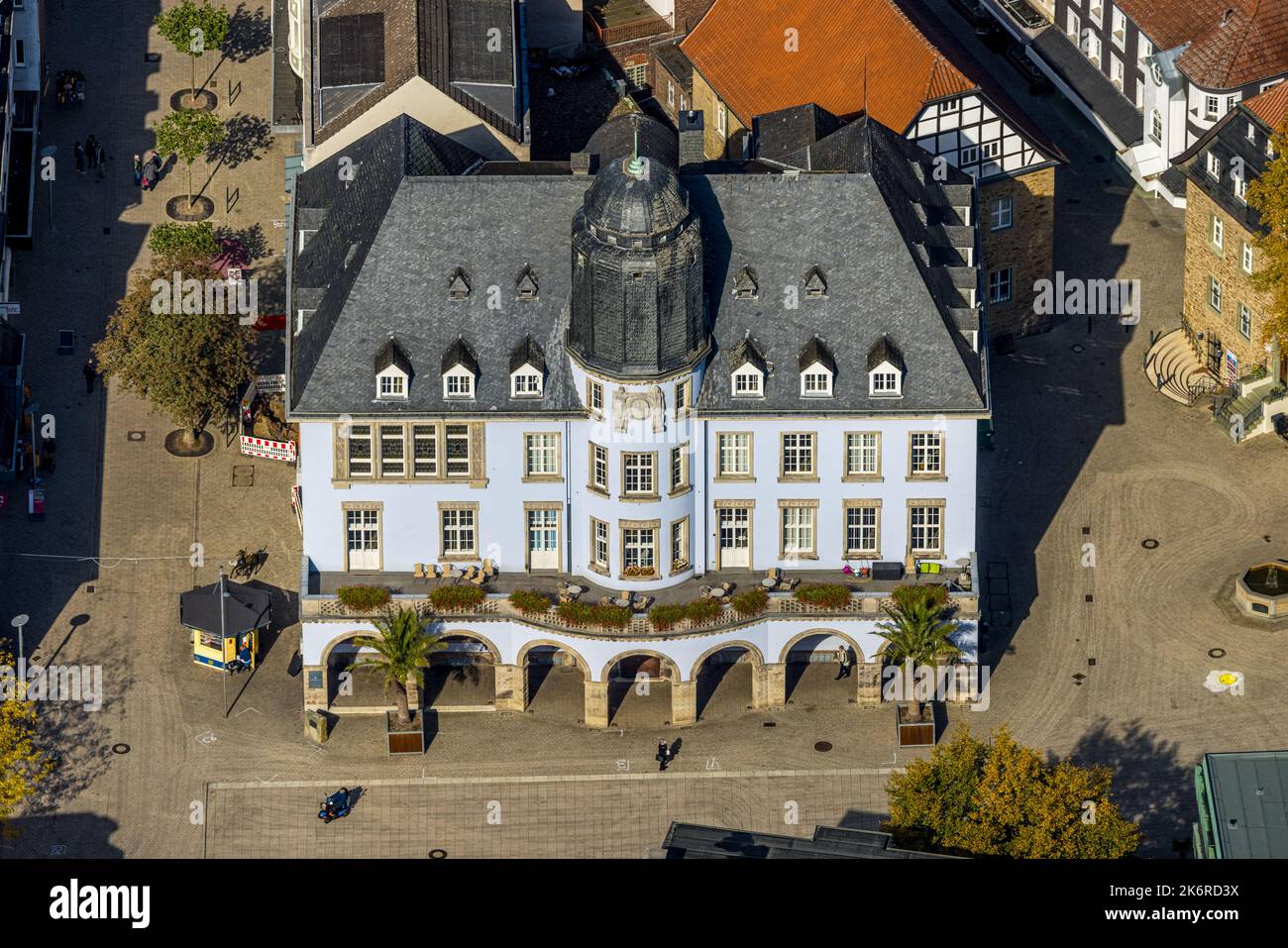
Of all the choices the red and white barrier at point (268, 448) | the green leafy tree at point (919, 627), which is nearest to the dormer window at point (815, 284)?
the green leafy tree at point (919, 627)

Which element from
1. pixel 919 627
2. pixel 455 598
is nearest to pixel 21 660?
pixel 455 598

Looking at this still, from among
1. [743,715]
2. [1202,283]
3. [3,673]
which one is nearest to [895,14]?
[1202,283]

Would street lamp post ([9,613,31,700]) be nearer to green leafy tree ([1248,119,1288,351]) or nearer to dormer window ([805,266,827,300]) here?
dormer window ([805,266,827,300])

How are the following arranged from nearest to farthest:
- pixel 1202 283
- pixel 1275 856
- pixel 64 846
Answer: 1. pixel 1275 856
2. pixel 64 846
3. pixel 1202 283

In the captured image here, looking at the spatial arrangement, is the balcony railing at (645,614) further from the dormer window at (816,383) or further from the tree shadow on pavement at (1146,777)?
the dormer window at (816,383)

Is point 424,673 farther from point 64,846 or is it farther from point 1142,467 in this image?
point 1142,467

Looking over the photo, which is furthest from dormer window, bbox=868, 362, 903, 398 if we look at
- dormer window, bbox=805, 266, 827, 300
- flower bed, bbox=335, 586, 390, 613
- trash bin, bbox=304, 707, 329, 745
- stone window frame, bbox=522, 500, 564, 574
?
trash bin, bbox=304, 707, 329, 745

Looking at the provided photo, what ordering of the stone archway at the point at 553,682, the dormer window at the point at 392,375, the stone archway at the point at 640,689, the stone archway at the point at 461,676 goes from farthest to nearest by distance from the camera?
the stone archway at the point at 461,676 → the stone archway at the point at 553,682 → the stone archway at the point at 640,689 → the dormer window at the point at 392,375
